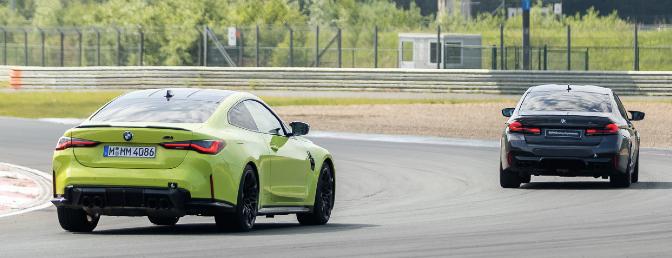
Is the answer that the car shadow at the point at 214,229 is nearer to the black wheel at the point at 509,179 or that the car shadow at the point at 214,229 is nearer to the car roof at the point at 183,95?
the car roof at the point at 183,95

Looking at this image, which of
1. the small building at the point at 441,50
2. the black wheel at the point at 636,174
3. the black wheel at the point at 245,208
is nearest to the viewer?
the black wheel at the point at 245,208

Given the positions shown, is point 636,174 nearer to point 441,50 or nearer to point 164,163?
point 164,163

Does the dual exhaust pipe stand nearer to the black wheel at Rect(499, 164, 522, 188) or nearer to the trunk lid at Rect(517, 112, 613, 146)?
the trunk lid at Rect(517, 112, 613, 146)

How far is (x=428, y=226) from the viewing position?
49.8ft

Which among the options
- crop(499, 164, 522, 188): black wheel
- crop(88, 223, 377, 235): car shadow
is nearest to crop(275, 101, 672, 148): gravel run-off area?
crop(499, 164, 522, 188): black wheel

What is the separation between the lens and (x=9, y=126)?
3684 centimetres

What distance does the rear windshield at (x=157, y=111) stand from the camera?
14047mm

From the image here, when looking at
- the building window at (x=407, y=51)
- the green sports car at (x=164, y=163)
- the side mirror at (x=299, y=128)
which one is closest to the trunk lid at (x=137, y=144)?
the green sports car at (x=164, y=163)

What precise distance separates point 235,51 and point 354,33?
5.02 m

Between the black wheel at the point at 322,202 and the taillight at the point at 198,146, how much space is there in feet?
7.25

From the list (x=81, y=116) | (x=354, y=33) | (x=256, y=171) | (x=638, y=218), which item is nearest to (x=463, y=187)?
(x=638, y=218)

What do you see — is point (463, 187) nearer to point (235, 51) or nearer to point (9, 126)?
point (9, 126)

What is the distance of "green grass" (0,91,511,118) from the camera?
44969mm

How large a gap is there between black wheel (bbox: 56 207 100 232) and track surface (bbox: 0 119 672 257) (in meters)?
0.13
